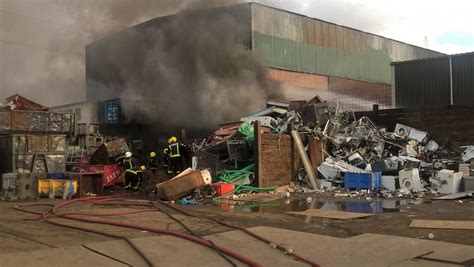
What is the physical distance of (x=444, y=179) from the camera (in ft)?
41.2

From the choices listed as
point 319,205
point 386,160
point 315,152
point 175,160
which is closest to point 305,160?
point 315,152

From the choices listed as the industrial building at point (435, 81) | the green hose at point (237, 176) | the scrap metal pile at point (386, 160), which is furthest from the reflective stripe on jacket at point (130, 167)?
the industrial building at point (435, 81)

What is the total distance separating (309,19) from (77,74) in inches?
665

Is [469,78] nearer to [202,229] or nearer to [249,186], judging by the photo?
[249,186]

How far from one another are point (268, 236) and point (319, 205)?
432 centimetres

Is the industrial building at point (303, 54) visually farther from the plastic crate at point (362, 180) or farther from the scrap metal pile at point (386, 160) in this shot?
the plastic crate at point (362, 180)

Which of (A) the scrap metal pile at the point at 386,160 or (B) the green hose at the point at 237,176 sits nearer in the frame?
(A) the scrap metal pile at the point at 386,160

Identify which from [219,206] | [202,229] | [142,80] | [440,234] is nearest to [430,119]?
[219,206]

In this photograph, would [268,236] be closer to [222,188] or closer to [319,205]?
[319,205]

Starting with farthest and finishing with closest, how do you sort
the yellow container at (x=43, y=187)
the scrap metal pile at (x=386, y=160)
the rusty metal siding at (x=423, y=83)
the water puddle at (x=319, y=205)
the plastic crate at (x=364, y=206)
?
the rusty metal siding at (x=423, y=83)
the yellow container at (x=43, y=187)
the scrap metal pile at (x=386, y=160)
the water puddle at (x=319, y=205)
the plastic crate at (x=364, y=206)

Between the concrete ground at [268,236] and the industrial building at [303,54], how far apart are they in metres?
13.8

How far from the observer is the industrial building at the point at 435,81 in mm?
21203

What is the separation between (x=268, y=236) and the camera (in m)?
6.66

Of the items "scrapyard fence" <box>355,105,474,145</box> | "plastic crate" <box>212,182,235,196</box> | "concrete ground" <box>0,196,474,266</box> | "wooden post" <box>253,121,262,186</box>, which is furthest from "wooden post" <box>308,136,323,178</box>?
"concrete ground" <box>0,196,474,266</box>
